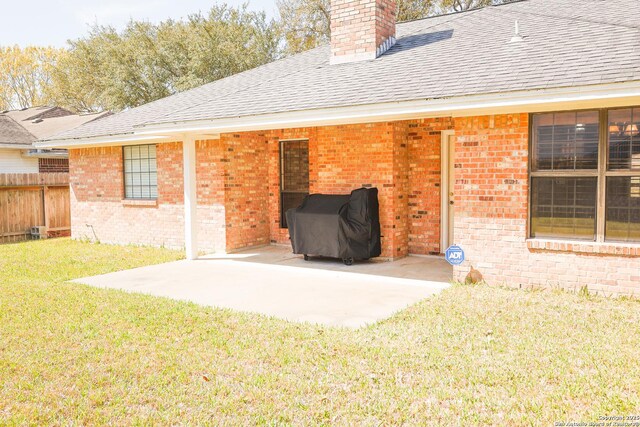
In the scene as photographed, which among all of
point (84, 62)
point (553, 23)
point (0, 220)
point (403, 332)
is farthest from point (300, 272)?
point (84, 62)

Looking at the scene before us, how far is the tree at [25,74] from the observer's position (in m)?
37.0

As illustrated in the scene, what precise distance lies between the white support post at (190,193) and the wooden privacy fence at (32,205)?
24.4ft

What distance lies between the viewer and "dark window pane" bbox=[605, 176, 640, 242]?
6.40m

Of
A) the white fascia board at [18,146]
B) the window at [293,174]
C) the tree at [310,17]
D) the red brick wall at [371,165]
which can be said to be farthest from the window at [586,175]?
the tree at [310,17]

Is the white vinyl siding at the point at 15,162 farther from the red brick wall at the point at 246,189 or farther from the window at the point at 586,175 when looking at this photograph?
the window at the point at 586,175

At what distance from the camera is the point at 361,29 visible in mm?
10031

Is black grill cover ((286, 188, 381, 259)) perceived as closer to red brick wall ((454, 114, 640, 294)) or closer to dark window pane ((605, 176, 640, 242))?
red brick wall ((454, 114, 640, 294))

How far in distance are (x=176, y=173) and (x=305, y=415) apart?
30.0 feet

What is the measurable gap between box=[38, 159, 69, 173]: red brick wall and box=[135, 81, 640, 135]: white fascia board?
1402cm

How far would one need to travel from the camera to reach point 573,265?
670 cm

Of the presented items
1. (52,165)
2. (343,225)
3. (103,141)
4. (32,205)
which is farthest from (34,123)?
(343,225)

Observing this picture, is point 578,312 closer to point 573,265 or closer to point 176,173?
point 573,265

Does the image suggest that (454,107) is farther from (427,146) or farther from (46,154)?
(46,154)

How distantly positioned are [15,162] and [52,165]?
1423 millimetres
